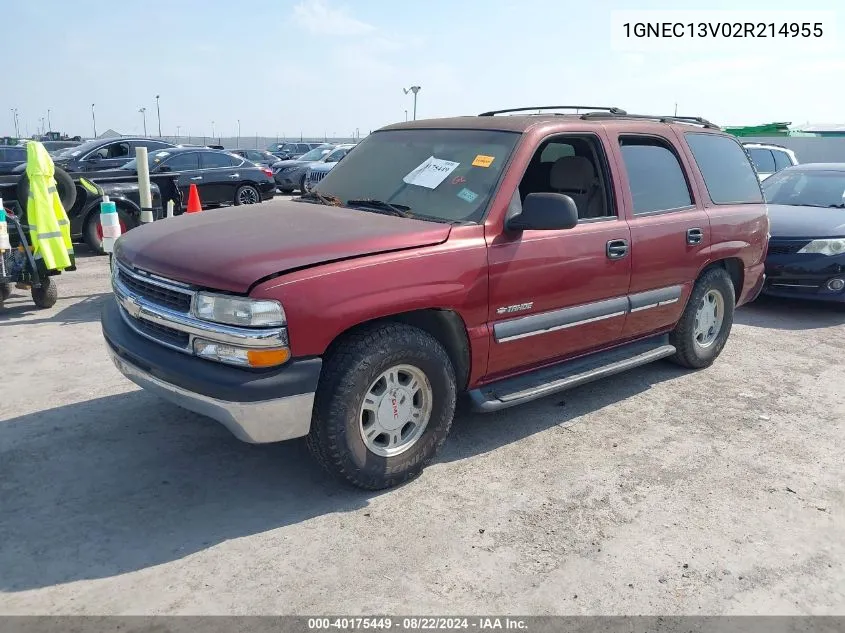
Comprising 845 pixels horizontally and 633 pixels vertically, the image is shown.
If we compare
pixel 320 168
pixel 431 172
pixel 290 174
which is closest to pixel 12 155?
pixel 290 174

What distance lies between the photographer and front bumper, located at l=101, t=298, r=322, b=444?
3127 mm

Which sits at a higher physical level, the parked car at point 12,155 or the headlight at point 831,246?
the parked car at point 12,155

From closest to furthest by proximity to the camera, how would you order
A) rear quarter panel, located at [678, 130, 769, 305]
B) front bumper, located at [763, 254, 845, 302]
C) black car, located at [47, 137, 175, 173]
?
rear quarter panel, located at [678, 130, 769, 305], front bumper, located at [763, 254, 845, 302], black car, located at [47, 137, 175, 173]

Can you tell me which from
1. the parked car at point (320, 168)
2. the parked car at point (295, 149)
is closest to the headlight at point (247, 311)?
the parked car at point (320, 168)

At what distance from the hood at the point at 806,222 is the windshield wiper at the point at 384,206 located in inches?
223

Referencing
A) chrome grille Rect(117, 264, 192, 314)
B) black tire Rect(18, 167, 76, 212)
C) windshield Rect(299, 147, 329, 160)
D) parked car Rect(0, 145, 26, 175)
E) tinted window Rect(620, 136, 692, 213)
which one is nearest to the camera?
chrome grille Rect(117, 264, 192, 314)

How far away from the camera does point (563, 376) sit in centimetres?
441

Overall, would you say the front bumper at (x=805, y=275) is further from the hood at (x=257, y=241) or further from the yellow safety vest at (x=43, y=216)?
the yellow safety vest at (x=43, y=216)

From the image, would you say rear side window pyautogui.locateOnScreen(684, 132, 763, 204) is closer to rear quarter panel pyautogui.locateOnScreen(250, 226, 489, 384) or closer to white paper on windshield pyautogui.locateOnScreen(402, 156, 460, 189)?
white paper on windshield pyautogui.locateOnScreen(402, 156, 460, 189)

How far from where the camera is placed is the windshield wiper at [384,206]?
13.4 feet

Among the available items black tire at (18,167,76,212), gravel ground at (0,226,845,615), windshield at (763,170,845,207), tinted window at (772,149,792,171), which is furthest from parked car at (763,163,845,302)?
black tire at (18,167,76,212)

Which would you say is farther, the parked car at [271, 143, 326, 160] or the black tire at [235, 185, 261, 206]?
the parked car at [271, 143, 326, 160]

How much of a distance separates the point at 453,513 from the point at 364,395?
29.5 inches

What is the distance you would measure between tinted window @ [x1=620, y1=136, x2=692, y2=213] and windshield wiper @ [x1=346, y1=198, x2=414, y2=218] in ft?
5.58
